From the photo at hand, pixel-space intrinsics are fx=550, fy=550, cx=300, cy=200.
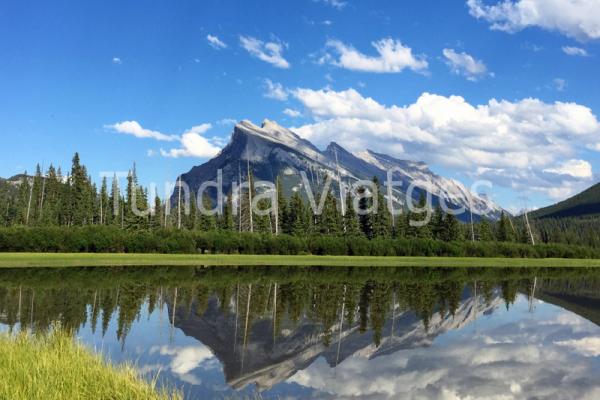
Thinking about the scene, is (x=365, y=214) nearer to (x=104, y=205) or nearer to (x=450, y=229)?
(x=450, y=229)

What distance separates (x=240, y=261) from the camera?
7119 cm

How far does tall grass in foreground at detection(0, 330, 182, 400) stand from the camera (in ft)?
36.6

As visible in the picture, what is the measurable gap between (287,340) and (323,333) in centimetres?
230

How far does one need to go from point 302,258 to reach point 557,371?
6072 cm

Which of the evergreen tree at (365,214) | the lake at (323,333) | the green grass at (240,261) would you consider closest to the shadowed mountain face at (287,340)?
the lake at (323,333)

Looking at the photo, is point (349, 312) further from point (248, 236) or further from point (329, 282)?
point (248, 236)

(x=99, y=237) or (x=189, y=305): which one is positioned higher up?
(x=99, y=237)

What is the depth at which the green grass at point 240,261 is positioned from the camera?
59.1 metres

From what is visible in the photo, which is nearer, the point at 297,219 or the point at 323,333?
the point at 323,333

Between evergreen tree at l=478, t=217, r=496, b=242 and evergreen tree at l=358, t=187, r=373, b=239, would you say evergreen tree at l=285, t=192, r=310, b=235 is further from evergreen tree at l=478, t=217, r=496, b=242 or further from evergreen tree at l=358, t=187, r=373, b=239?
evergreen tree at l=478, t=217, r=496, b=242

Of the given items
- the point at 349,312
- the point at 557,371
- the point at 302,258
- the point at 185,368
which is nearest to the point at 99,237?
the point at 302,258

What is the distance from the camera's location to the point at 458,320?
29.8m

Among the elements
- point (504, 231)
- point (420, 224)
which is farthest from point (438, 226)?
point (504, 231)

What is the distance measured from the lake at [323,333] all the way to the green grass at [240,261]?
539 inches
